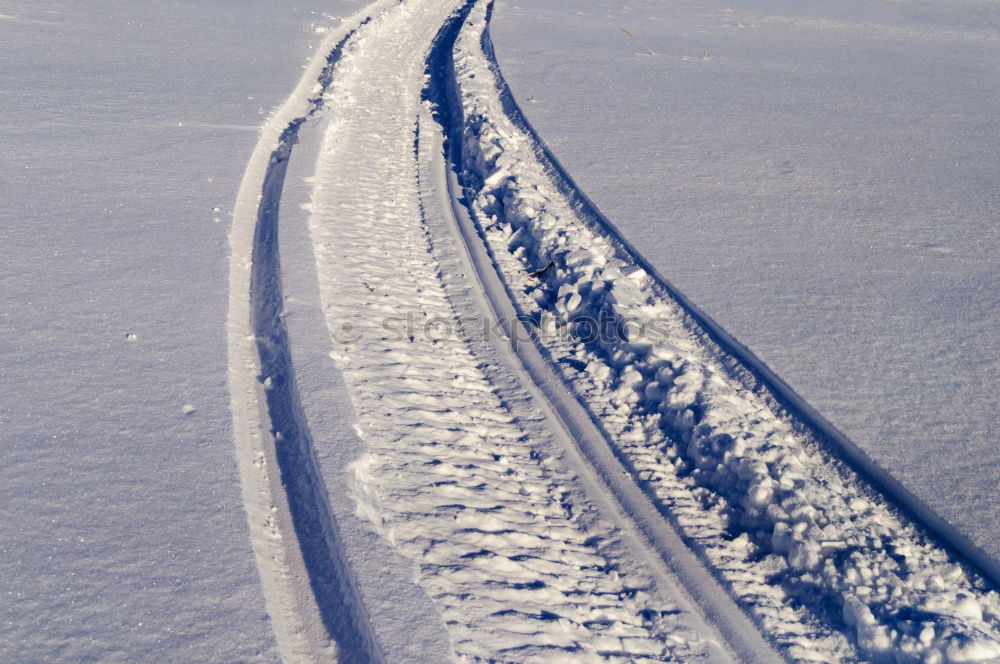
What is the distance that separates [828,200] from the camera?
23.7 ft

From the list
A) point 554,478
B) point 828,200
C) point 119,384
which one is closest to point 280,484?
point 119,384

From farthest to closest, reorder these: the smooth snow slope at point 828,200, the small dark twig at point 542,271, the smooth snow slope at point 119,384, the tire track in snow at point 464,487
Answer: the small dark twig at point 542,271 < the smooth snow slope at point 828,200 < the tire track in snow at point 464,487 < the smooth snow slope at point 119,384

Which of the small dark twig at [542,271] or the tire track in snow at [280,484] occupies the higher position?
the small dark twig at [542,271]

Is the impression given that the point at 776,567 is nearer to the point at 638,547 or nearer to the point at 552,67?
the point at 638,547

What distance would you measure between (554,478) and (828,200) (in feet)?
15.5

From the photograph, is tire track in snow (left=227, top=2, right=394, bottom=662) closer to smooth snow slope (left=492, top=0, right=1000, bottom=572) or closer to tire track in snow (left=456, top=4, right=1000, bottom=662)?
tire track in snow (left=456, top=4, right=1000, bottom=662)

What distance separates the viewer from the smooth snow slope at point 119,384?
286cm

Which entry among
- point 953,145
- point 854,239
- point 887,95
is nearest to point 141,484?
point 854,239

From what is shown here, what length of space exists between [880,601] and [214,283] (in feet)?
14.1

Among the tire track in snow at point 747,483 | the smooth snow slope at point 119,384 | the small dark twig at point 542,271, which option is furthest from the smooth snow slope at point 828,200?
the smooth snow slope at point 119,384

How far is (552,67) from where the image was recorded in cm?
1209

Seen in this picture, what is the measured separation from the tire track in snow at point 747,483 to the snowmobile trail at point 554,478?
12 millimetres

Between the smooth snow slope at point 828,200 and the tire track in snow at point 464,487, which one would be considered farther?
the smooth snow slope at point 828,200

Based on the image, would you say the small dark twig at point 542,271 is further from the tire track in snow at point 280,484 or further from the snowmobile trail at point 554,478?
the tire track in snow at point 280,484
